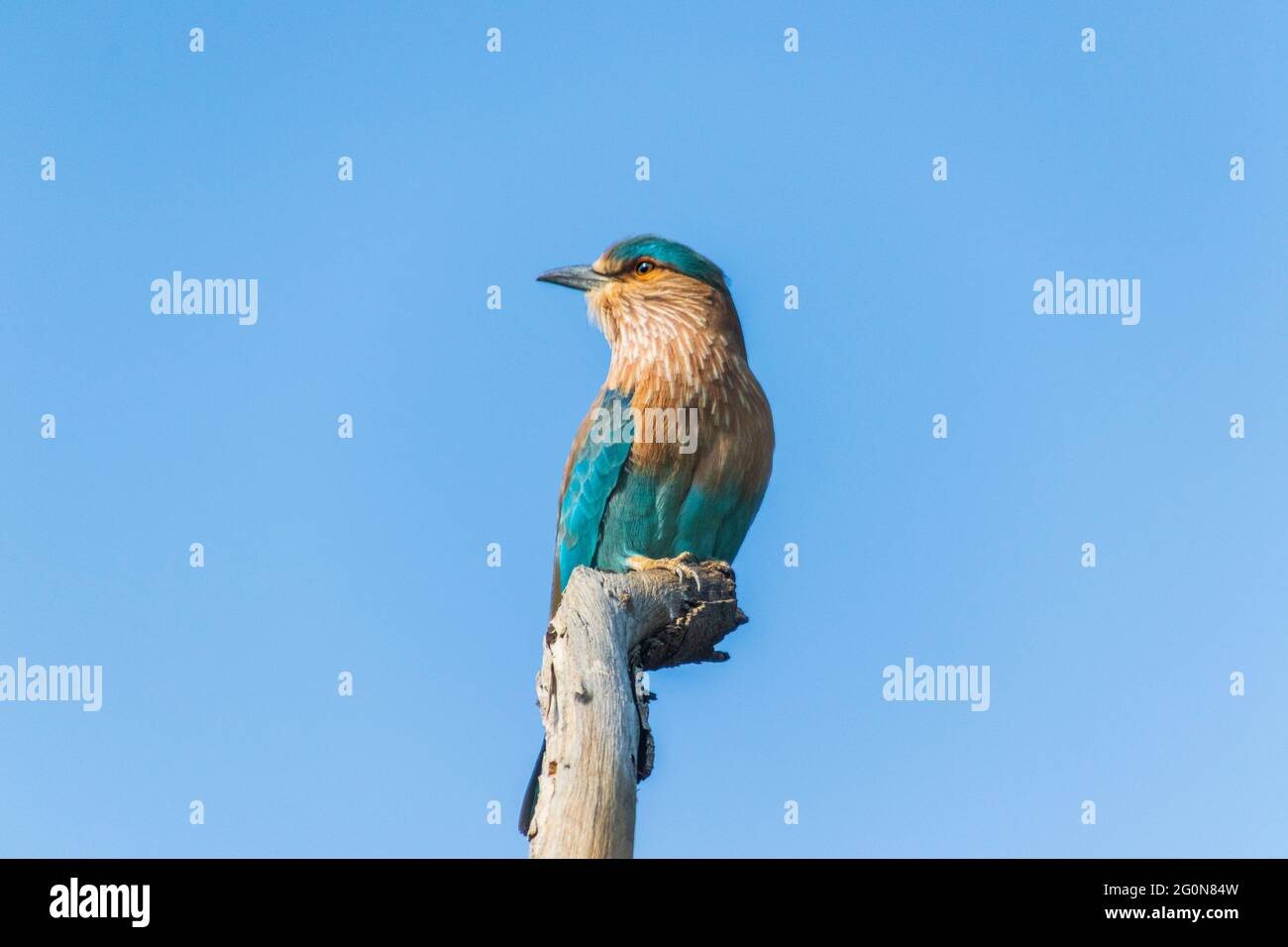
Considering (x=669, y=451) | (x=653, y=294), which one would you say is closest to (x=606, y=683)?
(x=669, y=451)

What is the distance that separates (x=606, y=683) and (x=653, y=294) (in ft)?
10.6

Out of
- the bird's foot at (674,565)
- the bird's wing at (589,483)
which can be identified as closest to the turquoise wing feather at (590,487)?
the bird's wing at (589,483)

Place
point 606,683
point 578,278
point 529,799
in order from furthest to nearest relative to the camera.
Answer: point 578,278 → point 529,799 → point 606,683

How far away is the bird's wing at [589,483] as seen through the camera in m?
6.27

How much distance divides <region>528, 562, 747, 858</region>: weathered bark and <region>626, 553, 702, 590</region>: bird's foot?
17 millimetres

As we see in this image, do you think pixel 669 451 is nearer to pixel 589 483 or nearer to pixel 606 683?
pixel 589 483

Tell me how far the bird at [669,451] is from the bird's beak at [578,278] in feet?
1.07

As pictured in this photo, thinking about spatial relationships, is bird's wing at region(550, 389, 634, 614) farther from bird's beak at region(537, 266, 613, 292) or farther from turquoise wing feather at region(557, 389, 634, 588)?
bird's beak at region(537, 266, 613, 292)

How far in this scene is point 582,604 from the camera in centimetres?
438

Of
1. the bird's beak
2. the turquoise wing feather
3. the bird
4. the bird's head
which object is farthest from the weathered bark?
the bird's beak

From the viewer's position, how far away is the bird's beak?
7.04m

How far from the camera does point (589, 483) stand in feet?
20.7
